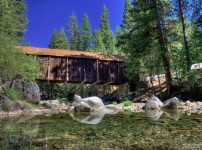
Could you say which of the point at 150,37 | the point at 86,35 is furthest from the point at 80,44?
the point at 150,37

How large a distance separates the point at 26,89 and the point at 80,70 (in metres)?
9.27

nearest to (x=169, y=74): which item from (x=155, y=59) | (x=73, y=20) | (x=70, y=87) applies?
(x=155, y=59)

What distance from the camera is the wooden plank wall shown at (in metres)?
24.5

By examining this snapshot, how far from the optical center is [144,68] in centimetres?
2141

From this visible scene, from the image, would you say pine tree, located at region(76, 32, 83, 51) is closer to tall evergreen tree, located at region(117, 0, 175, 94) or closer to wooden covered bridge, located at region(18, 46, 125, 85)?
wooden covered bridge, located at region(18, 46, 125, 85)

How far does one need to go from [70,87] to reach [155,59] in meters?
15.0

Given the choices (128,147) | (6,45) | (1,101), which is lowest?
(128,147)

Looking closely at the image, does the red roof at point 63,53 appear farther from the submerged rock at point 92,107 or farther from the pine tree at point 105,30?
the pine tree at point 105,30

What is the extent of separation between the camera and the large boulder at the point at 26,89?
1648 centimetres

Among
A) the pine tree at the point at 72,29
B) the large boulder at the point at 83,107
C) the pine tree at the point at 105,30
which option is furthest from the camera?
the pine tree at the point at 72,29

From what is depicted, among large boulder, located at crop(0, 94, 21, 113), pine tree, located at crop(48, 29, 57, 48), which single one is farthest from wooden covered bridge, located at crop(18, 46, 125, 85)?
pine tree, located at crop(48, 29, 57, 48)

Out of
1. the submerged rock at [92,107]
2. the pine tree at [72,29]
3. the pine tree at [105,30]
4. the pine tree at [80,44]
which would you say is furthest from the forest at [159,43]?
the pine tree at [72,29]

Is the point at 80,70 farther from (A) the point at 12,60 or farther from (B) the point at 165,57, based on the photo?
(A) the point at 12,60

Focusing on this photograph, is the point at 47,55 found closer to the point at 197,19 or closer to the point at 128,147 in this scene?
the point at 197,19
